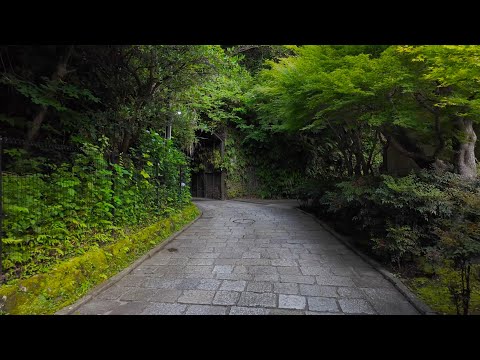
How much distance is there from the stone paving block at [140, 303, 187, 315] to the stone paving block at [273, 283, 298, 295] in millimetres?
1272

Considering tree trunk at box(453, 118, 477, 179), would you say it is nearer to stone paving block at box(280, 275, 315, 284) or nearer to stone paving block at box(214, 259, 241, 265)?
stone paving block at box(280, 275, 315, 284)

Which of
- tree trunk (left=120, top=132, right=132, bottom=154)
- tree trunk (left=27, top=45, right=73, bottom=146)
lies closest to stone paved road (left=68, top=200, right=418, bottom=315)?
tree trunk (left=120, top=132, right=132, bottom=154)

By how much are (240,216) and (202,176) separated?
6992 mm

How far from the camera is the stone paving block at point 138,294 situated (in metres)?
3.51

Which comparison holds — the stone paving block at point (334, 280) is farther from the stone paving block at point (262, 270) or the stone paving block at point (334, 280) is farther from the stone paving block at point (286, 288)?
the stone paving block at point (262, 270)

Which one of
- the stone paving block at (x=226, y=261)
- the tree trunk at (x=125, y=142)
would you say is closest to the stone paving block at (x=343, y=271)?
the stone paving block at (x=226, y=261)

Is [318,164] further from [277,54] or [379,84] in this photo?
[379,84]

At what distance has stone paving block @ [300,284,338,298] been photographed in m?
3.54

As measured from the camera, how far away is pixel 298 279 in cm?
404

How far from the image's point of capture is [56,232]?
361 centimetres

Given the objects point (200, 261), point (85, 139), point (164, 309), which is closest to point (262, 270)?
point (200, 261)

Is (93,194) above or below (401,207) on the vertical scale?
above

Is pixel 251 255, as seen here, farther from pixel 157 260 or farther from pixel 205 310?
pixel 205 310
